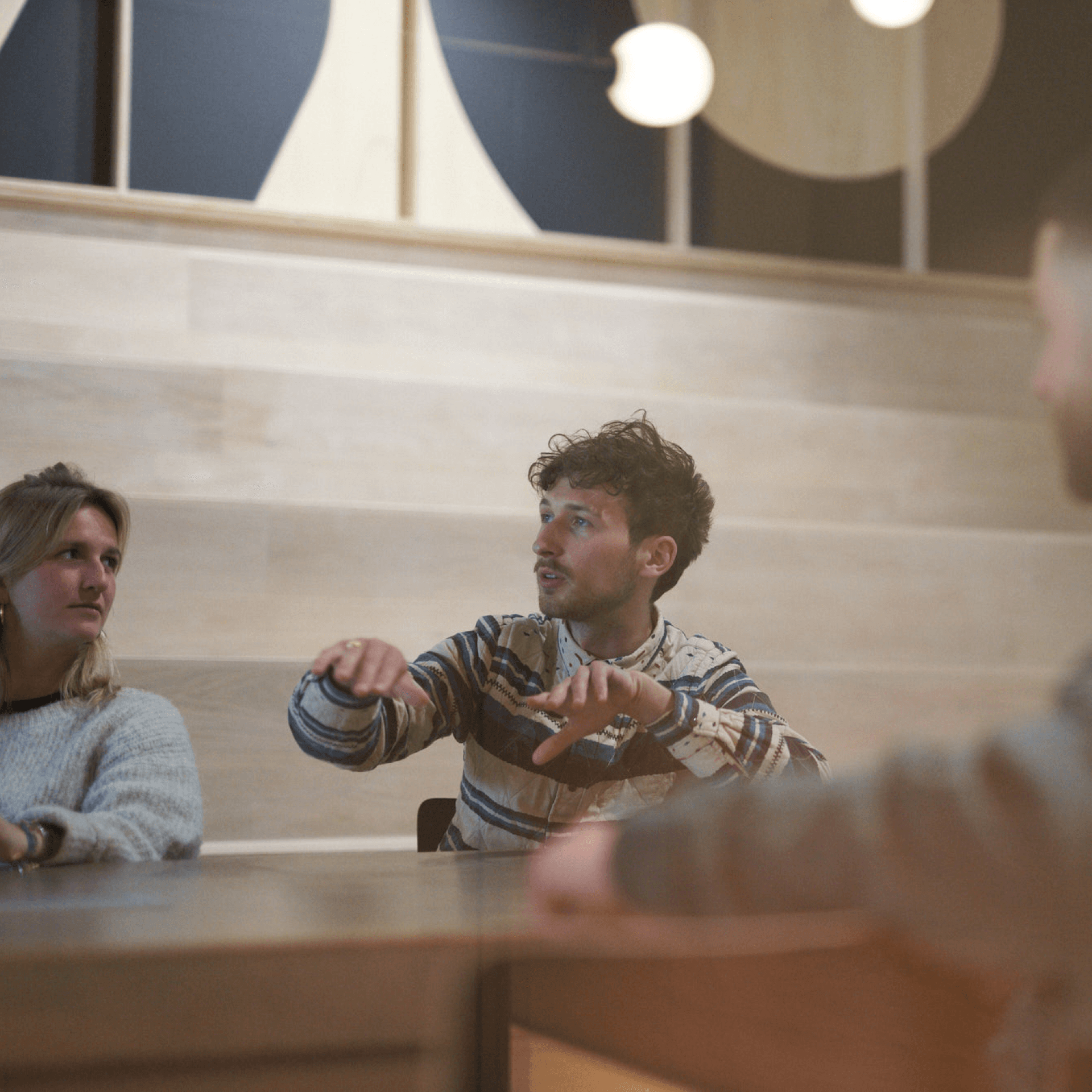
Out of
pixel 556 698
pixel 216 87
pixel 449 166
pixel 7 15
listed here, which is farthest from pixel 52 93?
pixel 556 698

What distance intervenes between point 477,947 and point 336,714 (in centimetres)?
52

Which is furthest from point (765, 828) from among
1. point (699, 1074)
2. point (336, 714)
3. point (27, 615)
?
point (27, 615)

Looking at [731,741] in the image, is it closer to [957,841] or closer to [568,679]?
[568,679]

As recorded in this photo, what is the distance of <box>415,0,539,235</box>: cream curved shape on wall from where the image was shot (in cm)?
187

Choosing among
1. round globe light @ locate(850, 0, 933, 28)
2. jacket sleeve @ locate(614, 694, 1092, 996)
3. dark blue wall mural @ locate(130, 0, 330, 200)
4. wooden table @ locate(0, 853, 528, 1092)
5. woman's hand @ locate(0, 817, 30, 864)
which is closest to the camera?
jacket sleeve @ locate(614, 694, 1092, 996)

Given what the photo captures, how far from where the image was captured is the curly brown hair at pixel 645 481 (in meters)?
1.11

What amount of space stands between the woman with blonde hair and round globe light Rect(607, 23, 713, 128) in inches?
48.9

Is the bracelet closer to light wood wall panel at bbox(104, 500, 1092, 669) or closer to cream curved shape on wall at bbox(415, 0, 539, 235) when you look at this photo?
light wood wall panel at bbox(104, 500, 1092, 669)

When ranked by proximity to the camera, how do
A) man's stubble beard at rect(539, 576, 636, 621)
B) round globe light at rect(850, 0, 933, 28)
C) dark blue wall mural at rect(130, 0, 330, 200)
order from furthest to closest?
round globe light at rect(850, 0, 933, 28), dark blue wall mural at rect(130, 0, 330, 200), man's stubble beard at rect(539, 576, 636, 621)

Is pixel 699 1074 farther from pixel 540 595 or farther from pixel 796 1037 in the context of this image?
pixel 540 595

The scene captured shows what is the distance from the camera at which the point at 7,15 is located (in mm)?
1733

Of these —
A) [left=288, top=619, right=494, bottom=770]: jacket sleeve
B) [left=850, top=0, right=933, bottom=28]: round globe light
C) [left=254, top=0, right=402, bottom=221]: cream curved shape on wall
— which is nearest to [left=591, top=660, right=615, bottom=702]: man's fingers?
[left=288, top=619, right=494, bottom=770]: jacket sleeve

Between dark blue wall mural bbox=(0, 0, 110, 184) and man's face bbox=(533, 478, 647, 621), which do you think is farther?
Answer: dark blue wall mural bbox=(0, 0, 110, 184)

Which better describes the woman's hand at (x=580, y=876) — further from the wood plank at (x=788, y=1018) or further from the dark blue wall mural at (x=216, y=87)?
the dark blue wall mural at (x=216, y=87)
